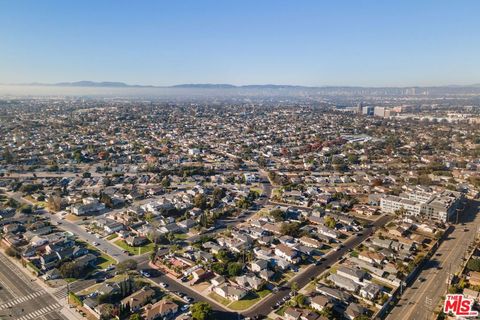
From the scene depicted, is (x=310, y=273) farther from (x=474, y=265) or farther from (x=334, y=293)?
(x=474, y=265)

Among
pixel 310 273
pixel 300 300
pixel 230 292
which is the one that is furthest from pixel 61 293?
pixel 310 273

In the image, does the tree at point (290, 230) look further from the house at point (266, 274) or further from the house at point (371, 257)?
the house at point (266, 274)

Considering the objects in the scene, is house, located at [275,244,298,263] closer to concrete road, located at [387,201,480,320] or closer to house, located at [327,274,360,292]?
house, located at [327,274,360,292]

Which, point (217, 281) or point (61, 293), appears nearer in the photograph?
point (61, 293)

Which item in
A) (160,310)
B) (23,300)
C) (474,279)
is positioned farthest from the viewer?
(474,279)

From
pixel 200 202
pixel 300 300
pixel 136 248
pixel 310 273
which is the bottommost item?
pixel 310 273

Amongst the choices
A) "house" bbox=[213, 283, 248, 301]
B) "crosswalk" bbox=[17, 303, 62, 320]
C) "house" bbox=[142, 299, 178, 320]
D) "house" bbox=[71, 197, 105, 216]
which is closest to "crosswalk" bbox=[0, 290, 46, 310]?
"crosswalk" bbox=[17, 303, 62, 320]
